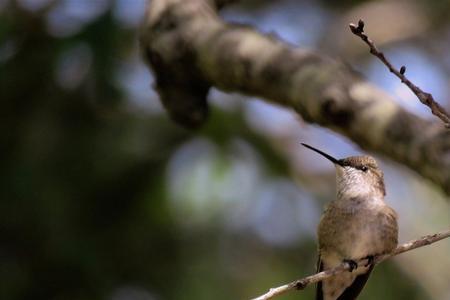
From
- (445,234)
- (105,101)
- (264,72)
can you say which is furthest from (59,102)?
(445,234)

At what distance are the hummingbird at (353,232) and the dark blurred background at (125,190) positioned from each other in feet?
Answer: 3.46

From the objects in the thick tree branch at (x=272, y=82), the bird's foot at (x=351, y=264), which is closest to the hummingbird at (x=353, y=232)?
the bird's foot at (x=351, y=264)

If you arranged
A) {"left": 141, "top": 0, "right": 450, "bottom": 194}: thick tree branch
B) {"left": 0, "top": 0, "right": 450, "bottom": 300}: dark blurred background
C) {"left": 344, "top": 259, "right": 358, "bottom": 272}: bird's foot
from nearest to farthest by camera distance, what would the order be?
{"left": 141, "top": 0, "right": 450, "bottom": 194}: thick tree branch < {"left": 344, "top": 259, "right": 358, "bottom": 272}: bird's foot < {"left": 0, "top": 0, "right": 450, "bottom": 300}: dark blurred background

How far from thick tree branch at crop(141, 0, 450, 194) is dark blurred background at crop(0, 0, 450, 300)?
1.22 metres

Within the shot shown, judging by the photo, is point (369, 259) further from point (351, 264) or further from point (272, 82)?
point (272, 82)

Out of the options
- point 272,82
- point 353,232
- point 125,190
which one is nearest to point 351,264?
point 353,232

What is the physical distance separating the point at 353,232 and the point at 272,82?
2.49 feet

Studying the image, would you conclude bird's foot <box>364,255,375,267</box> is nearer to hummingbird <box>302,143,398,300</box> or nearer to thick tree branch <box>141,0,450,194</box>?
hummingbird <box>302,143,398,300</box>

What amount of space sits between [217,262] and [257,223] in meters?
0.91

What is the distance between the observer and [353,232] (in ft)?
12.1

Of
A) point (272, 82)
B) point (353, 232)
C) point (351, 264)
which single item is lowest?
point (351, 264)

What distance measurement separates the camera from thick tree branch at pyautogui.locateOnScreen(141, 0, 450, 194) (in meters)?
2.92

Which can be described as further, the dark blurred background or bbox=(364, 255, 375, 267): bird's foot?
the dark blurred background

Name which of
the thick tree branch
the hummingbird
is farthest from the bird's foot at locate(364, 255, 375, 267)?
the thick tree branch
